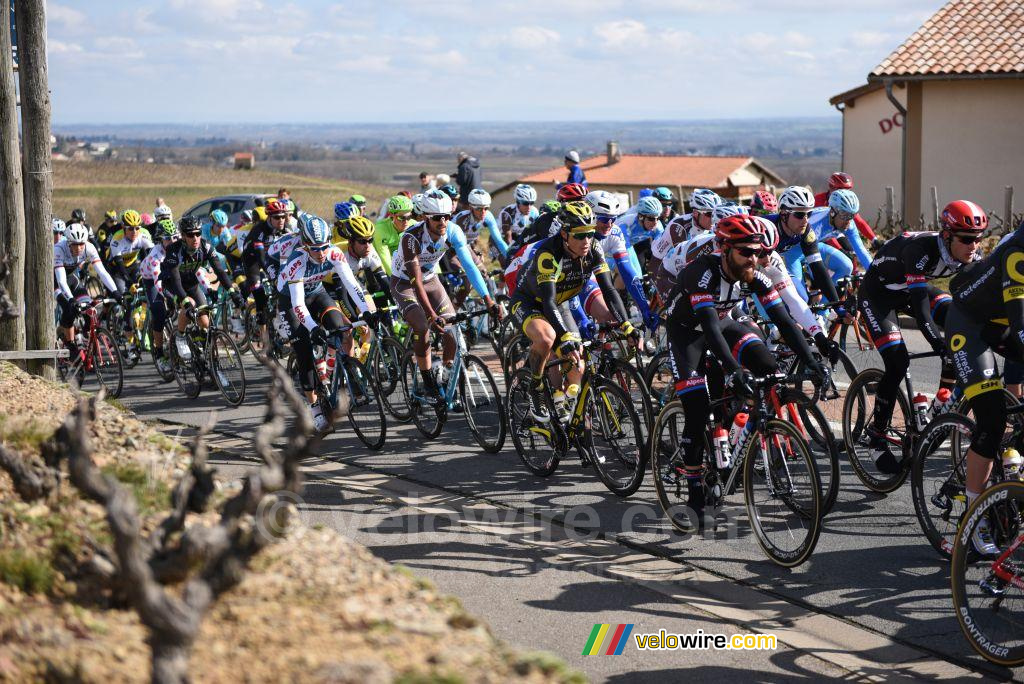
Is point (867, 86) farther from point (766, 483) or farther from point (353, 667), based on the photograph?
point (353, 667)

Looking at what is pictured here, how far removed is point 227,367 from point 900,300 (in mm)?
7667

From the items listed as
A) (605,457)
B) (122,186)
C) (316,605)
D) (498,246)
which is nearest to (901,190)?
(498,246)

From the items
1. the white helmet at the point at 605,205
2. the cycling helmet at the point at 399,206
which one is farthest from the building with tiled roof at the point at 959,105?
the white helmet at the point at 605,205

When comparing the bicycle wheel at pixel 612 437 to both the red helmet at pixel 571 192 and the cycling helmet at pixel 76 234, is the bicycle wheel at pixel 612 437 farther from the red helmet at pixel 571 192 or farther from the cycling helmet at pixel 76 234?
the cycling helmet at pixel 76 234

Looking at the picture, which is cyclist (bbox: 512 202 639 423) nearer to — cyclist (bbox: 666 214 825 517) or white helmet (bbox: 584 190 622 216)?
cyclist (bbox: 666 214 825 517)

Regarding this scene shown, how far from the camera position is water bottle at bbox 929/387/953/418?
326 inches

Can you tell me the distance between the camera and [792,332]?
7434 mm

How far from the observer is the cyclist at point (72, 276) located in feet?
46.1

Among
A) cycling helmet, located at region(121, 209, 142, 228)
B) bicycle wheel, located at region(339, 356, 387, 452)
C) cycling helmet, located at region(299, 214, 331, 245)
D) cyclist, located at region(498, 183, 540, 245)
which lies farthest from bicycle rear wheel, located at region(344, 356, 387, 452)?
cycling helmet, located at region(121, 209, 142, 228)

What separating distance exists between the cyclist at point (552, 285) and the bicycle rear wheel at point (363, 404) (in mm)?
1844

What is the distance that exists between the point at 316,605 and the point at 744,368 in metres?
3.69

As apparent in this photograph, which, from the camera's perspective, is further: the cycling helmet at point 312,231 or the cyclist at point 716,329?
the cycling helmet at point 312,231

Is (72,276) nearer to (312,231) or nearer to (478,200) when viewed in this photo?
(478,200)

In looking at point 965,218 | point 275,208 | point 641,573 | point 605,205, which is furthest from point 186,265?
point 965,218
